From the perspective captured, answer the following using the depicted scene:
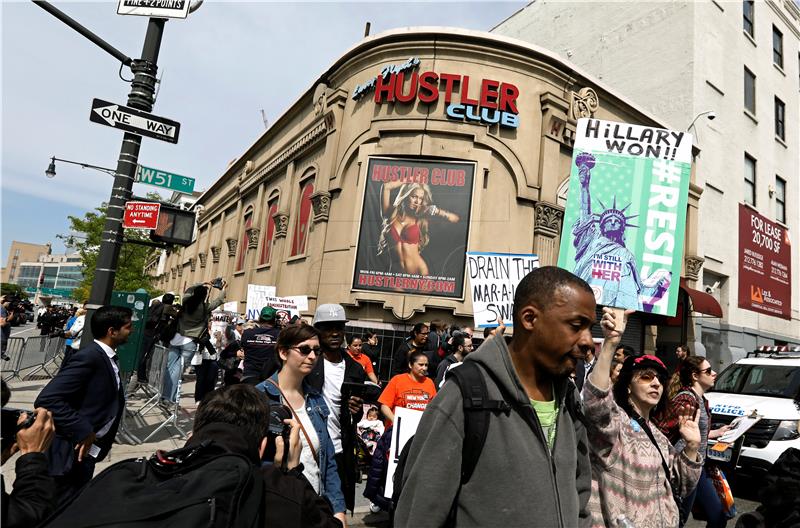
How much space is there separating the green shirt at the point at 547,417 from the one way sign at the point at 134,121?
622cm

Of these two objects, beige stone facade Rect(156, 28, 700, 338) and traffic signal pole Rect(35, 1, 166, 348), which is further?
beige stone facade Rect(156, 28, 700, 338)

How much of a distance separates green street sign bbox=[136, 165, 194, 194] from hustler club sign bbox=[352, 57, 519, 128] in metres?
8.57

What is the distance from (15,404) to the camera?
26.6ft

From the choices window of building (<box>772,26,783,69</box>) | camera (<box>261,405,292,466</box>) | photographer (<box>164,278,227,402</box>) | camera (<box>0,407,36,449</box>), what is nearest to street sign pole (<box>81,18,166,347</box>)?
photographer (<box>164,278,227,402</box>)

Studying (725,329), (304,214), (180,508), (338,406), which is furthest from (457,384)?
(725,329)

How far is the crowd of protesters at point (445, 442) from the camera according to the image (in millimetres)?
1663

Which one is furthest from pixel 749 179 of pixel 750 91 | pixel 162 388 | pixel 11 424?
pixel 11 424

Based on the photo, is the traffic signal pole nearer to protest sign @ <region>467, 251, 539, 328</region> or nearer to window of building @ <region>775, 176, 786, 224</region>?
protest sign @ <region>467, 251, 539, 328</region>

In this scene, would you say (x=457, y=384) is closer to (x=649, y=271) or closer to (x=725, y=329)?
(x=649, y=271)

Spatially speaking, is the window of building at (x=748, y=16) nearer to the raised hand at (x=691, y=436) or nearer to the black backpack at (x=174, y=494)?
the raised hand at (x=691, y=436)

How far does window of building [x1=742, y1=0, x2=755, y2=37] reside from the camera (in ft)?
74.9

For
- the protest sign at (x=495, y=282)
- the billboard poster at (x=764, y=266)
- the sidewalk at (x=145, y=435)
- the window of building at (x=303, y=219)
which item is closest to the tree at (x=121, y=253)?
the window of building at (x=303, y=219)

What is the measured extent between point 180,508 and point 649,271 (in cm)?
991

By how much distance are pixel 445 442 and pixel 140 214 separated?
5976mm
